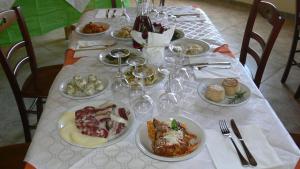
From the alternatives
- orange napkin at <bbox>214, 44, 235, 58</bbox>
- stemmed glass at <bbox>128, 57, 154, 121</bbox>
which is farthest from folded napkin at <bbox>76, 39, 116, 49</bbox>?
orange napkin at <bbox>214, 44, 235, 58</bbox>

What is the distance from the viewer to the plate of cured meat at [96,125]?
3.60 feet

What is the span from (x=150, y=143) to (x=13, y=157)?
0.75 meters

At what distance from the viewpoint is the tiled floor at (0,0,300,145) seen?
2.57m

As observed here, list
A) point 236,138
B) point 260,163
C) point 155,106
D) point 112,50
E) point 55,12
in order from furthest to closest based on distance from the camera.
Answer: point 55,12
point 112,50
point 155,106
point 236,138
point 260,163

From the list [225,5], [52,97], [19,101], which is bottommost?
[225,5]

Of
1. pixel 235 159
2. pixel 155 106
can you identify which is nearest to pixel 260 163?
pixel 235 159

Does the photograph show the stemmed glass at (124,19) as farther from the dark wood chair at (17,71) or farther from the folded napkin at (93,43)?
the dark wood chair at (17,71)

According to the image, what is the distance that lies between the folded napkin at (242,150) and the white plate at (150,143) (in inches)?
1.6

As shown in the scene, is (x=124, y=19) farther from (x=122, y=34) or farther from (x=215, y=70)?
(x=215, y=70)

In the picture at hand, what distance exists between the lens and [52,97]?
4.53 feet

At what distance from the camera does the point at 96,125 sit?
44.6 inches

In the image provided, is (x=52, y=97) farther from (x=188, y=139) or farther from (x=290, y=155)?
(x=290, y=155)

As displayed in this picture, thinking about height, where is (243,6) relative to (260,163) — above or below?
below

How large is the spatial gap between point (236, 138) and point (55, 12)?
2.54 meters
